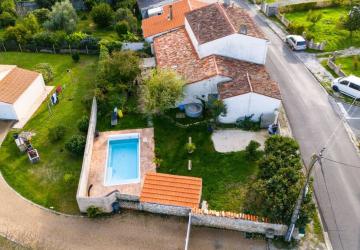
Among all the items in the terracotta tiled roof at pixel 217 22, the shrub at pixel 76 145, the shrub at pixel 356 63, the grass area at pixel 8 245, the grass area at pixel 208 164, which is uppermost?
the terracotta tiled roof at pixel 217 22

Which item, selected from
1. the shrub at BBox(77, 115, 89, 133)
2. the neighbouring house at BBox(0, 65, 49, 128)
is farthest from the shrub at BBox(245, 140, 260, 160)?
the neighbouring house at BBox(0, 65, 49, 128)

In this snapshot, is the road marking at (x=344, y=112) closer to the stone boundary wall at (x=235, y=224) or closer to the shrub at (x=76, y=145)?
the stone boundary wall at (x=235, y=224)

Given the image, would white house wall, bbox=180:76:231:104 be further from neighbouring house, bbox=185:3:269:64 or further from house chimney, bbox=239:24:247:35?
house chimney, bbox=239:24:247:35

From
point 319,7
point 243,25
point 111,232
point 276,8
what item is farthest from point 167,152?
point 319,7

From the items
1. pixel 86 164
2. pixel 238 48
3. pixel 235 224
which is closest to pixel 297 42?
pixel 238 48

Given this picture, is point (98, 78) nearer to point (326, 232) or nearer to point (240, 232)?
point (240, 232)

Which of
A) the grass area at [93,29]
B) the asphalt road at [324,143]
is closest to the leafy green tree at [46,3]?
the grass area at [93,29]
